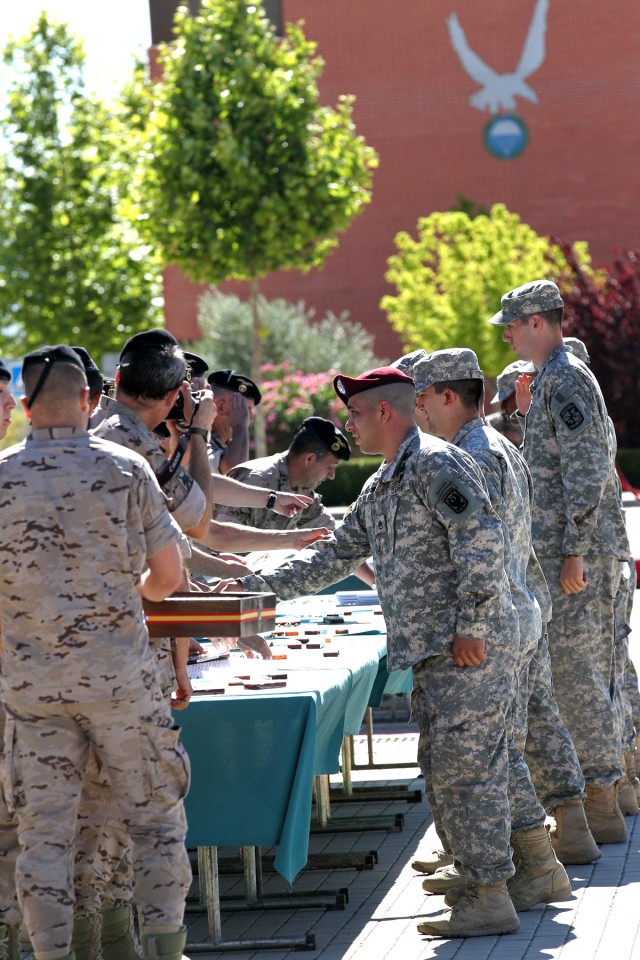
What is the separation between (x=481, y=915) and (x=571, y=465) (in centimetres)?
213

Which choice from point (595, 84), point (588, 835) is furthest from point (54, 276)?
point (588, 835)

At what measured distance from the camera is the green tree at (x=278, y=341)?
121 feet

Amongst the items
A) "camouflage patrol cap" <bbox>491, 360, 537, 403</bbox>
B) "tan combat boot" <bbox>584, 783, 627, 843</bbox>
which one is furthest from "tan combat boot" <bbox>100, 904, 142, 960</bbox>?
"camouflage patrol cap" <bbox>491, 360, 537, 403</bbox>

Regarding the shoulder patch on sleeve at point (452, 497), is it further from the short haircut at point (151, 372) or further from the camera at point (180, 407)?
the short haircut at point (151, 372)

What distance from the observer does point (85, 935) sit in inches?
200

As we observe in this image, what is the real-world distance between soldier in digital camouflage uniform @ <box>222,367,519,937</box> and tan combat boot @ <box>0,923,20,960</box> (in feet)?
4.85

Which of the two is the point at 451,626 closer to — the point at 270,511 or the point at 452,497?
the point at 452,497

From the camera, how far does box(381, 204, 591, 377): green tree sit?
3634 cm

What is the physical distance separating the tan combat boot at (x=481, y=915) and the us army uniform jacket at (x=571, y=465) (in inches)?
69.8

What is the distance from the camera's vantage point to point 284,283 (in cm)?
4238

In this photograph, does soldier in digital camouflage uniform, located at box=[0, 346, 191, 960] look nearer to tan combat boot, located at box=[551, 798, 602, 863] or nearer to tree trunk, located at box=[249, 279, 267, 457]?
tan combat boot, located at box=[551, 798, 602, 863]

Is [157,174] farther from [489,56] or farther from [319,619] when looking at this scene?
[319,619]

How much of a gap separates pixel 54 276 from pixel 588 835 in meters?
32.8

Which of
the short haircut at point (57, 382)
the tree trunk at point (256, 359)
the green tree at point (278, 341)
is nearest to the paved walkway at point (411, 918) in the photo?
the short haircut at point (57, 382)
